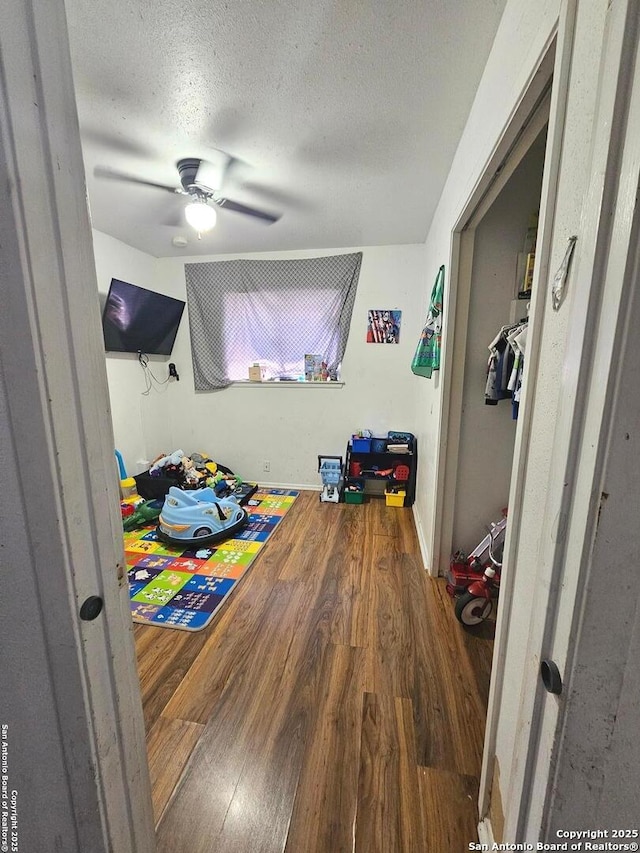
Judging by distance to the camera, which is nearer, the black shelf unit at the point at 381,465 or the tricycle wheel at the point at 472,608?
the tricycle wheel at the point at 472,608

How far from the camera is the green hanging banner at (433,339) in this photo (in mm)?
2035

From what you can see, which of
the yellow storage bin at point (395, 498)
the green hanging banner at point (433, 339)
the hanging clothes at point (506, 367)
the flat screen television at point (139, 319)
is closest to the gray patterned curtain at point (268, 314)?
the flat screen television at point (139, 319)

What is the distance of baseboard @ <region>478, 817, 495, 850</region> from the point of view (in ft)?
2.84

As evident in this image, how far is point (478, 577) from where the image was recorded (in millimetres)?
1828

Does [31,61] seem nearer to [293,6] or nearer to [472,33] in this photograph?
[293,6]

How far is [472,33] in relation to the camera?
3.73 feet

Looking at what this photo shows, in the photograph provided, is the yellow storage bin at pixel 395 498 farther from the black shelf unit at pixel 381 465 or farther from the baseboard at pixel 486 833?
the baseboard at pixel 486 833

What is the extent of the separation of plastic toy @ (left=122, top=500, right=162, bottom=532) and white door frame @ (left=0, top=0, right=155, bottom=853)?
230cm

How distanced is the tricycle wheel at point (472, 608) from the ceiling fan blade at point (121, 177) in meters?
2.80

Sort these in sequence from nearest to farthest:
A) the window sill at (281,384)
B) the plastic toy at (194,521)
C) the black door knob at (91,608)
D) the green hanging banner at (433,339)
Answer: the black door knob at (91,608) < the green hanging banner at (433,339) < the plastic toy at (194,521) < the window sill at (281,384)

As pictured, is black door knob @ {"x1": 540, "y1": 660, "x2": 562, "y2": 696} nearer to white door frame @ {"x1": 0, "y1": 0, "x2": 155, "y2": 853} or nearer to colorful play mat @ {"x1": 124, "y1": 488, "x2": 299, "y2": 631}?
white door frame @ {"x1": 0, "y1": 0, "x2": 155, "y2": 853}

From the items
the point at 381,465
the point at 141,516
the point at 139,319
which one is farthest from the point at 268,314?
the point at 141,516

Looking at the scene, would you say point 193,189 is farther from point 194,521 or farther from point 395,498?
point 395,498

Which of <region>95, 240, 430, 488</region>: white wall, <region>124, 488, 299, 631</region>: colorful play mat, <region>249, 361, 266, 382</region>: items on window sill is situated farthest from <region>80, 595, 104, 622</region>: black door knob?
<region>249, 361, 266, 382</region>: items on window sill
